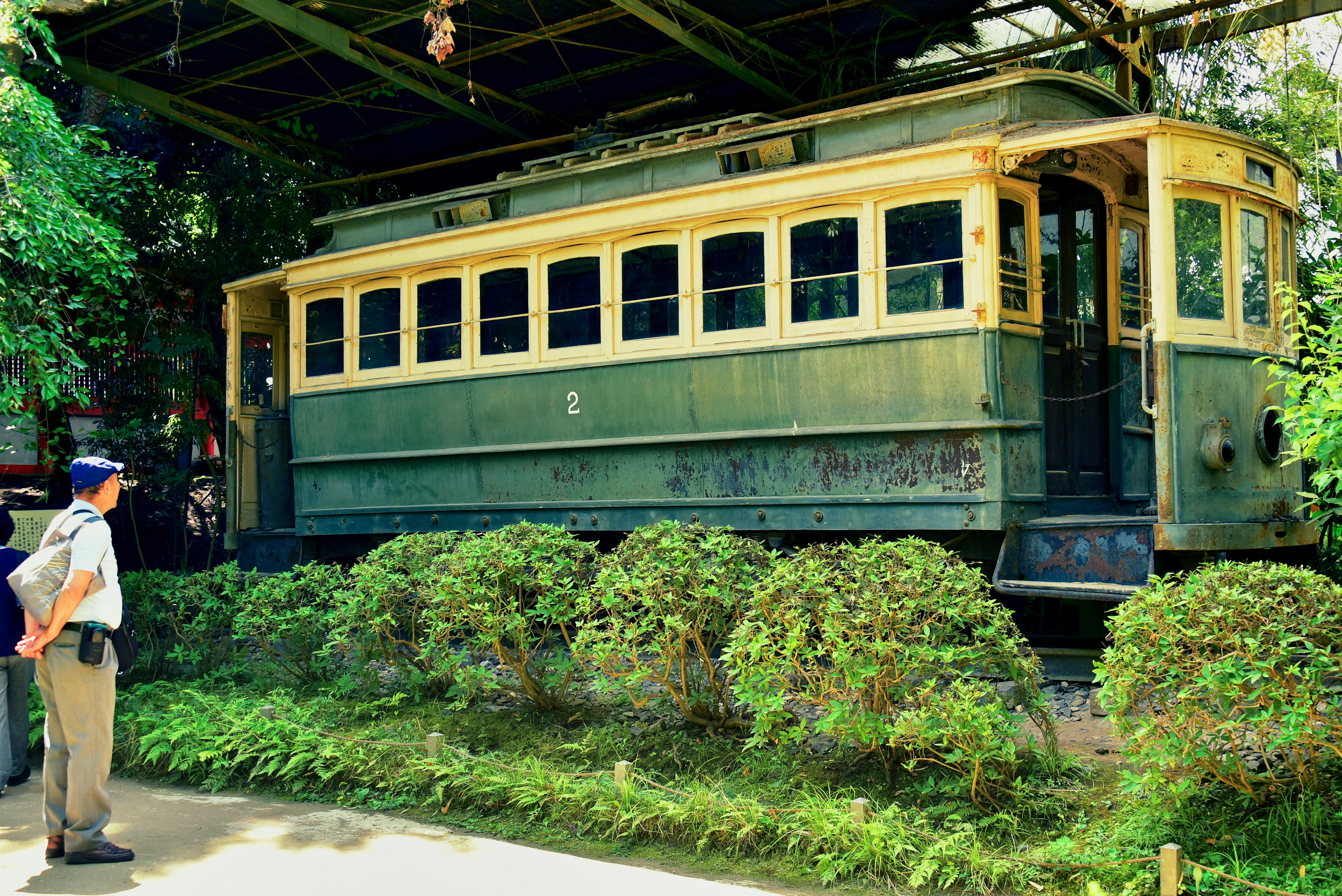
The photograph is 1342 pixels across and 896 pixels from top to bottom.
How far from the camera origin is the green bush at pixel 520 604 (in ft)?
20.6

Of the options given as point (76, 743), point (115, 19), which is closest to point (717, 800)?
point (76, 743)

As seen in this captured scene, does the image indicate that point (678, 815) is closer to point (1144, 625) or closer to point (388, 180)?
point (1144, 625)

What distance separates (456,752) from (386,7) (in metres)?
7.24

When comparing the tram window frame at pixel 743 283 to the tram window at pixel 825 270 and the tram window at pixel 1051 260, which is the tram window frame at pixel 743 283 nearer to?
the tram window at pixel 825 270

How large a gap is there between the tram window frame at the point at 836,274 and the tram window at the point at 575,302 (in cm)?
155

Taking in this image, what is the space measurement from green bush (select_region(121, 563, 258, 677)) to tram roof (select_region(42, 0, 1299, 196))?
4.79 m

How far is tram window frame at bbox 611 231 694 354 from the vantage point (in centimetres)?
829

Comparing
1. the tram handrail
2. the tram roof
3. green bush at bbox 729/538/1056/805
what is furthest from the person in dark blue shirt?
the tram handrail

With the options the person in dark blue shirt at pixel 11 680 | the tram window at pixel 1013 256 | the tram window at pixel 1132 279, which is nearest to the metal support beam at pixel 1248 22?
the tram window at pixel 1132 279

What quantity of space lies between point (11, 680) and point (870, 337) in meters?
5.14

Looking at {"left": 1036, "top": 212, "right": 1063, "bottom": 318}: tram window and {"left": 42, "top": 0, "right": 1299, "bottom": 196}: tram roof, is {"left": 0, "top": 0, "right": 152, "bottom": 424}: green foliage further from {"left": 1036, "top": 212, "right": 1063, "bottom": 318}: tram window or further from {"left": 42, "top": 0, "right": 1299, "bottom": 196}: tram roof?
{"left": 1036, "top": 212, "right": 1063, "bottom": 318}: tram window

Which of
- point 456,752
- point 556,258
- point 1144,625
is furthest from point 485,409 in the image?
point 1144,625

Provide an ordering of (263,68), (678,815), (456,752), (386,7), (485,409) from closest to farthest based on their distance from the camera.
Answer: (678,815), (456,752), (485,409), (386,7), (263,68)

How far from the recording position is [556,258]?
356 inches
